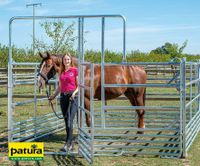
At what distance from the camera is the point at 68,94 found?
24.1 ft

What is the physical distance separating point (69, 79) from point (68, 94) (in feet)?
0.91

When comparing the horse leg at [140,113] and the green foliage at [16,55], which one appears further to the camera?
the green foliage at [16,55]

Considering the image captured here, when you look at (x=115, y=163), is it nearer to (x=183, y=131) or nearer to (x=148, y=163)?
(x=148, y=163)

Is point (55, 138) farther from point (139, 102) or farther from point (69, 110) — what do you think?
point (139, 102)

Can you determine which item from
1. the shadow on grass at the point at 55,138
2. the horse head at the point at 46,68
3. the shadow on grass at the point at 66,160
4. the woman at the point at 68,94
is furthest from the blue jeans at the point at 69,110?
the shadow on grass at the point at 55,138

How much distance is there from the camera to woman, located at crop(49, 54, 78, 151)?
7.26m

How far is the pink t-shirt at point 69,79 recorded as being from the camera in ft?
24.1

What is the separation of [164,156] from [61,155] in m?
1.84

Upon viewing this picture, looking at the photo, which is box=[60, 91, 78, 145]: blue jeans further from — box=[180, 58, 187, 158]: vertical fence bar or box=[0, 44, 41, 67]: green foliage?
box=[0, 44, 41, 67]: green foliage

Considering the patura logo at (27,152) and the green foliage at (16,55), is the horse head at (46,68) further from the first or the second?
the green foliage at (16,55)

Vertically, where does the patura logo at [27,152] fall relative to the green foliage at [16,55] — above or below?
below

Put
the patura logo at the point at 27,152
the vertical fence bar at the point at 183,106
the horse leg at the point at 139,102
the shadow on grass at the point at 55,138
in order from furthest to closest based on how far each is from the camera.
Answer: the horse leg at the point at 139,102, the shadow on grass at the point at 55,138, the vertical fence bar at the point at 183,106, the patura logo at the point at 27,152

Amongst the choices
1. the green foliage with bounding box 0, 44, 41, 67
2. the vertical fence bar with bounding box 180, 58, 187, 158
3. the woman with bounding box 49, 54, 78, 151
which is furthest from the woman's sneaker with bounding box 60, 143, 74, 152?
the green foliage with bounding box 0, 44, 41, 67

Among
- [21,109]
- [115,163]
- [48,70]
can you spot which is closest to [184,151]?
[115,163]
